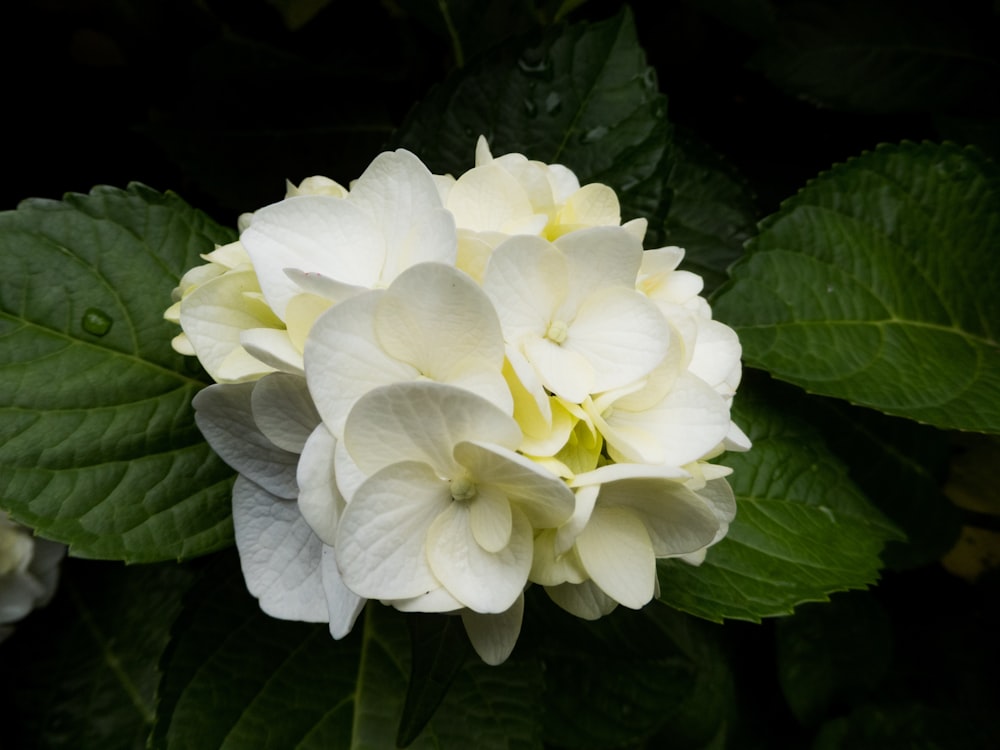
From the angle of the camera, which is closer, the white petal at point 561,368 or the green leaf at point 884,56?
the white petal at point 561,368

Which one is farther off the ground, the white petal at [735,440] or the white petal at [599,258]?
the white petal at [599,258]

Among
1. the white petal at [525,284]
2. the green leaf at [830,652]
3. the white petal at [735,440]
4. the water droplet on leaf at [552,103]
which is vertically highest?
the water droplet on leaf at [552,103]

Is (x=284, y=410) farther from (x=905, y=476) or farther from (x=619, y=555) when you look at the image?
(x=905, y=476)

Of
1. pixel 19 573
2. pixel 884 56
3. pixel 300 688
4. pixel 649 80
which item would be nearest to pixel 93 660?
pixel 19 573

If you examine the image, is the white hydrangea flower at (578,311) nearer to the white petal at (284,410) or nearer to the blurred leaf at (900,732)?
the white petal at (284,410)

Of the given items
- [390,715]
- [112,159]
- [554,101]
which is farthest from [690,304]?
[112,159]

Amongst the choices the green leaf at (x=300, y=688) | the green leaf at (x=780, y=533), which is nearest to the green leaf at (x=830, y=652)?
the green leaf at (x=780, y=533)

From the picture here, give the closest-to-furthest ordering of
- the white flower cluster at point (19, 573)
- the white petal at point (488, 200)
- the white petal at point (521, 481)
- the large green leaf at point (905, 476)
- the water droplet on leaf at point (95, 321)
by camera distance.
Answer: the white petal at point (521, 481)
the white petal at point (488, 200)
the water droplet on leaf at point (95, 321)
the white flower cluster at point (19, 573)
the large green leaf at point (905, 476)
